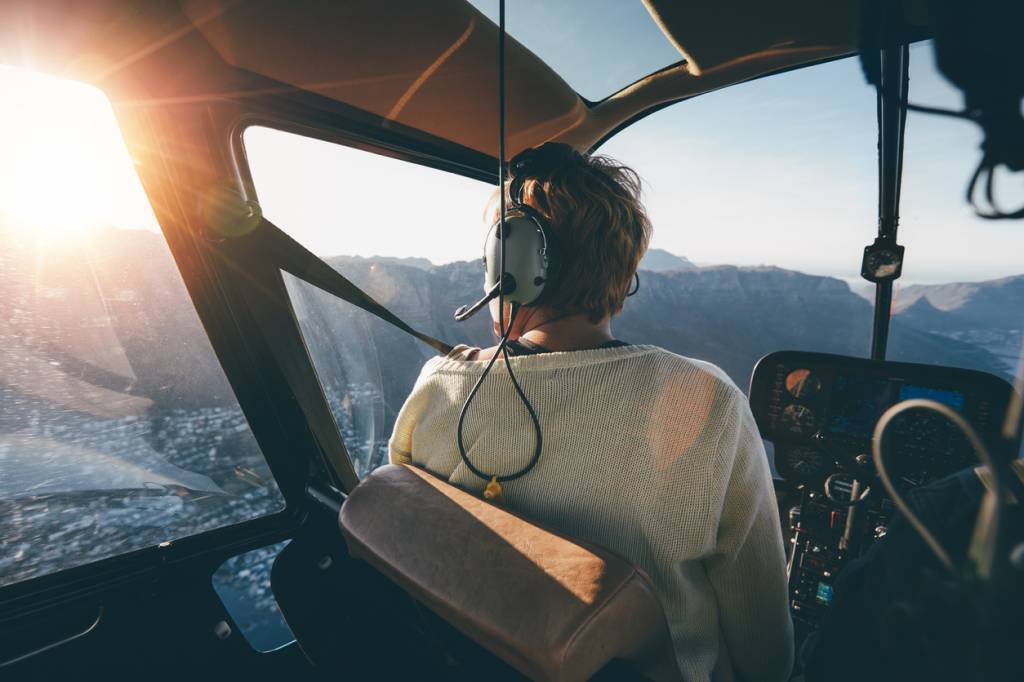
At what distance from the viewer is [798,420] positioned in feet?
4.51

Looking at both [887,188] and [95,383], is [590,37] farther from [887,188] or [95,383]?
[95,383]

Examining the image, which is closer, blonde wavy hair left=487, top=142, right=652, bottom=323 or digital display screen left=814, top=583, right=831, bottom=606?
blonde wavy hair left=487, top=142, right=652, bottom=323

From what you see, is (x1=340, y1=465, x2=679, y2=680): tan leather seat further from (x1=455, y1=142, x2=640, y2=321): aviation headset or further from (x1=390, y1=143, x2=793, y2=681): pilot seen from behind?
(x1=455, y1=142, x2=640, y2=321): aviation headset

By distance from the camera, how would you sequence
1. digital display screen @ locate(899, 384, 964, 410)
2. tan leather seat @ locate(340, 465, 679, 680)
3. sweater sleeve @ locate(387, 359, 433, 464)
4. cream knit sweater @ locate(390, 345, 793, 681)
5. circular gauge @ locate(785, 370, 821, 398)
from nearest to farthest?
1. tan leather seat @ locate(340, 465, 679, 680)
2. cream knit sweater @ locate(390, 345, 793, 681)
3. sweater sleeve @ locate(387, 359, 433, 464)
4. digital display screen @ locate(899, 384, 964, 410)
5. circular gauge @ locate(785, 370, 821, 398)

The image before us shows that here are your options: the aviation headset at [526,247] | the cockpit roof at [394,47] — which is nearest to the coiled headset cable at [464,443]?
the aviation headset at [526,247]

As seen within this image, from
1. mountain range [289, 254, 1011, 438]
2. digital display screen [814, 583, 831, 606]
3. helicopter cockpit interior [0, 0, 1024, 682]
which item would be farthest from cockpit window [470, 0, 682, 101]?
digital display screen [814, 583, 831, 606]

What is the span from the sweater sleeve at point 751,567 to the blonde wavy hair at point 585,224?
1.20 ft

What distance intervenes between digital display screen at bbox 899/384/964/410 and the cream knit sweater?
744 millimetres

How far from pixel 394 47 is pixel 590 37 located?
22.5 inches

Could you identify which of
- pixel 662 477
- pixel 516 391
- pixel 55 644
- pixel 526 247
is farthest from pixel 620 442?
pixel 55 644

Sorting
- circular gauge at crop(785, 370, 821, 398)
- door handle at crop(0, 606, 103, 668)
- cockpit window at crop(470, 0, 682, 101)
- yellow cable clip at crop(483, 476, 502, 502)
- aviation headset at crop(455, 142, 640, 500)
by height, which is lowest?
door handle at crop(0, 606, 103, 668)

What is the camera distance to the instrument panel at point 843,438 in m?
1.18

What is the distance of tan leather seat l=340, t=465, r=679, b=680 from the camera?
1.75 ft

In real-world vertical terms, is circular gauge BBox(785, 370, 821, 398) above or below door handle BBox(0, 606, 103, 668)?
above
